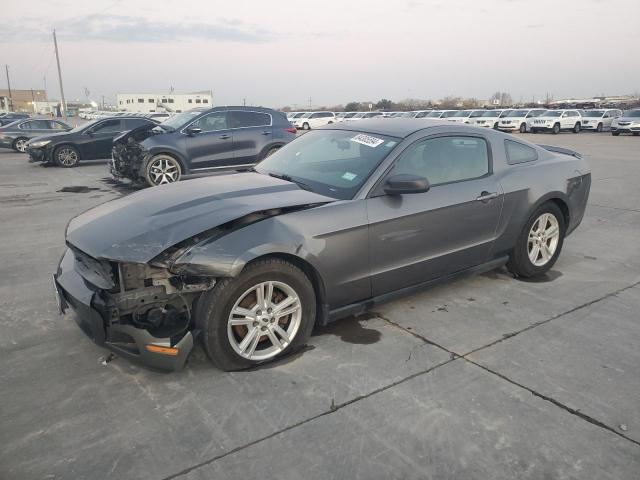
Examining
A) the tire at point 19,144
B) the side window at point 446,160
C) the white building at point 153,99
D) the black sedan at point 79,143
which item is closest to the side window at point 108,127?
the black sedan at point 79,143

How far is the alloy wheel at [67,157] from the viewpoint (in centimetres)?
1457

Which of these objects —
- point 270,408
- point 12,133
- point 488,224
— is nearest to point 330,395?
point 270,408

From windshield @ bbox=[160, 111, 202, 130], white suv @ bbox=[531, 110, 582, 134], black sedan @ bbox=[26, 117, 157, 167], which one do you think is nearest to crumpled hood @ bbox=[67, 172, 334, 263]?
windshield @ bbox=[160, 111, 202, 130]

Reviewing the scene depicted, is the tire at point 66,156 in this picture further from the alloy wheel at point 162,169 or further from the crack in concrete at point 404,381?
the crack in concrete at point 404,381

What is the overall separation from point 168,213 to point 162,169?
7033 millimetres

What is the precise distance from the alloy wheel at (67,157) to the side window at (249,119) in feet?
22.6

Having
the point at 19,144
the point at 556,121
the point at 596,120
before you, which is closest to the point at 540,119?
the point at 556,121

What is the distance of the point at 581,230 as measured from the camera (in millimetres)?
6902

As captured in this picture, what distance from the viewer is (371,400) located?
2.90 metres

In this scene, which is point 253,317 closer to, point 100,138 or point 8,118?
point 100,138

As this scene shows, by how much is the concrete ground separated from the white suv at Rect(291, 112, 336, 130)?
3505 centimetres

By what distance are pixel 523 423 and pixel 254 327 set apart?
167cm

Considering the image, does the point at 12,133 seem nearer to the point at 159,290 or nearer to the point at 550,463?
the point at 159,290

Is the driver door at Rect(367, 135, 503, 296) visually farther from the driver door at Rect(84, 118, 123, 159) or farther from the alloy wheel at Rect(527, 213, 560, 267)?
the driver door at Rect(84, 118, 123, 159)
